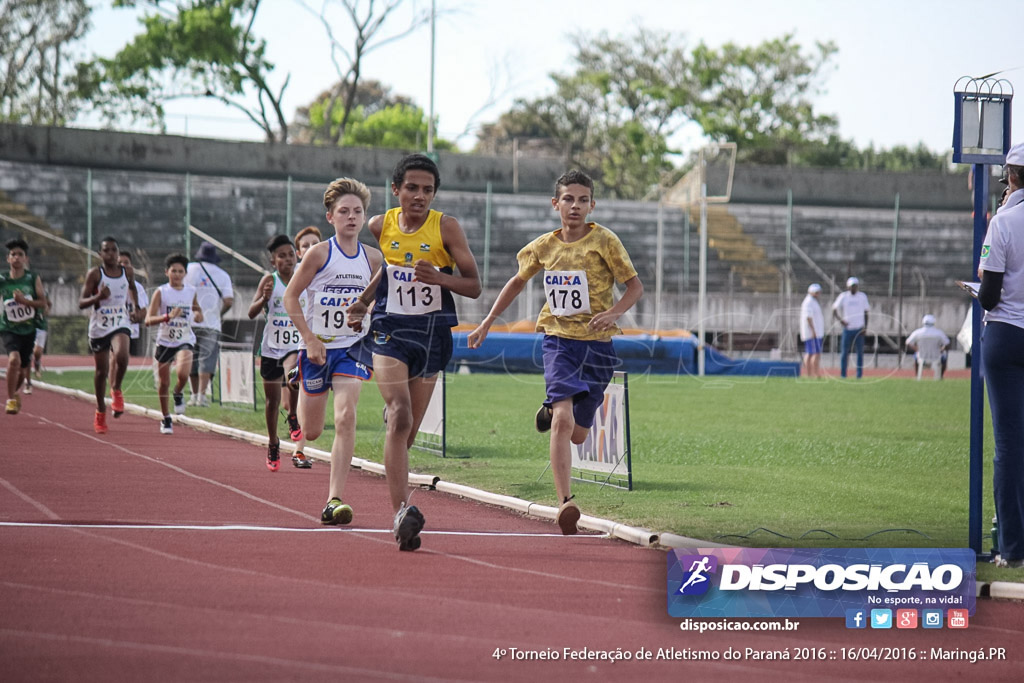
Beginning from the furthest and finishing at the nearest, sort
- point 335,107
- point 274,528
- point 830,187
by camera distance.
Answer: point 335,107, point 830,187, point 274,528

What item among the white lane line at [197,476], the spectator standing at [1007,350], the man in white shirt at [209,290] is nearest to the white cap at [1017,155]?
the spectator standing at [1007,350]

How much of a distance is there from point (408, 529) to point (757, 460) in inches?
228

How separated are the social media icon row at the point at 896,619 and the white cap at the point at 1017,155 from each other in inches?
103

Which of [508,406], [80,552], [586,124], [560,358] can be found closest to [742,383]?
[508,406]

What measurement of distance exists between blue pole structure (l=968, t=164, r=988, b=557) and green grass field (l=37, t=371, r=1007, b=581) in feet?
0.77

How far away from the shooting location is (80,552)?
21.6ft

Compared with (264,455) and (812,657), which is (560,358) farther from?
(264,455)

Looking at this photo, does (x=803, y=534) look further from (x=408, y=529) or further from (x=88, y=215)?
(x=88, y=215)

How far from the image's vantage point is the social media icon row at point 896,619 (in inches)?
201

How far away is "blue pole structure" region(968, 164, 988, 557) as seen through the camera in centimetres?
688

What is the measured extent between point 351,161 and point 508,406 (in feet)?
95.7

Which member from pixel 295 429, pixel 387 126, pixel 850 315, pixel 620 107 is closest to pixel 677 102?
pixel 620 107

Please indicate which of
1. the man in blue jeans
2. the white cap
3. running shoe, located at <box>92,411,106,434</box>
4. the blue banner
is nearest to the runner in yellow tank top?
the blue banner

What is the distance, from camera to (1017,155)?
6590 mm
